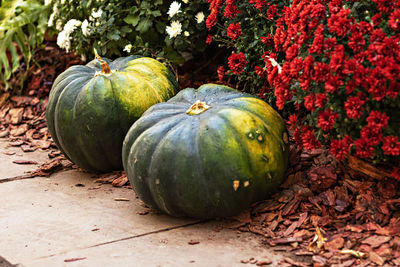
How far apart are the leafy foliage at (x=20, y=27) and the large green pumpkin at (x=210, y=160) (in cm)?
318

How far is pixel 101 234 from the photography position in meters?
2.85

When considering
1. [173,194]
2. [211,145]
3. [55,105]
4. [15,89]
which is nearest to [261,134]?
[211,145]

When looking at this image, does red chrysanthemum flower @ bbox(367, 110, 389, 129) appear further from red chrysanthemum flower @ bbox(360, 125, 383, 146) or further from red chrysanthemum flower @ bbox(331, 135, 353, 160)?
red chrysanthemum flower @ bbox(331, 135, 353, 160)

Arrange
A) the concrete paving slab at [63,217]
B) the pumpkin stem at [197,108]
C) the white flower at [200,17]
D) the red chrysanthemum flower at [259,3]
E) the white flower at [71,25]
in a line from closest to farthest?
the concrete paving slab at [63,217], the pumpkin stem at [197,108], the red chrysanthemum flower at [259,3], the white flower at [200,17], the white flower at [71,25]

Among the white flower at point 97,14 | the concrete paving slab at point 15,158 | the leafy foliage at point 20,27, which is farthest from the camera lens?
the leafy foliage at point 20,27

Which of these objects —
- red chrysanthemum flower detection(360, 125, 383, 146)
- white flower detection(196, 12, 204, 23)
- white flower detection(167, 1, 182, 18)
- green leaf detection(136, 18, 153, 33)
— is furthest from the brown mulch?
green leaf detection(136, 18, 153, 33)

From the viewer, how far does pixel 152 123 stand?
3.10 metres

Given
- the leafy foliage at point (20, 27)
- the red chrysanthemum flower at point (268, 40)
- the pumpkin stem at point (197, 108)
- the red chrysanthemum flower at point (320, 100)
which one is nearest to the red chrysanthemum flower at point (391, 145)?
the red chrysanthemum flower at point (320, 100)

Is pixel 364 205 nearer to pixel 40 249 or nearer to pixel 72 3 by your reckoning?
pixel 40 249

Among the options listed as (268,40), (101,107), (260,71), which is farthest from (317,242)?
(101,107)

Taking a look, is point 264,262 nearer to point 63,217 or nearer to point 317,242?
point 317,242

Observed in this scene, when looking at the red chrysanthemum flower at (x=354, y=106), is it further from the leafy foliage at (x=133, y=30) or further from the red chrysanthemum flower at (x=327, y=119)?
the leafy foliage at (x=133, y=30)

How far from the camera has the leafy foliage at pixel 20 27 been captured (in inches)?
223

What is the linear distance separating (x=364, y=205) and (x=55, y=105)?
2.19 m
